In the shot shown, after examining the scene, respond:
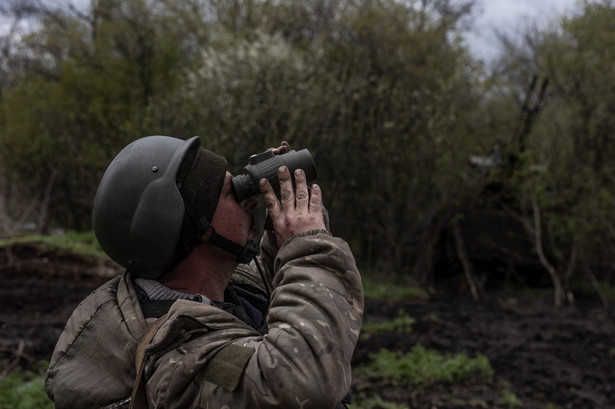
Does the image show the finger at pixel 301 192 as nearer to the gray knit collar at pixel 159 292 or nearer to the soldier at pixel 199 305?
the soldier at pixel 199 305

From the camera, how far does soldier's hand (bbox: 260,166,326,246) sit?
5.41 feet

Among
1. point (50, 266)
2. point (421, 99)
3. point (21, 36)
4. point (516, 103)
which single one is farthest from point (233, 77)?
point (21, 36)

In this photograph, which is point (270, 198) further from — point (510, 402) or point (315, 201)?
point (510, 402)

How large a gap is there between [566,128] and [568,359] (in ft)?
22.9

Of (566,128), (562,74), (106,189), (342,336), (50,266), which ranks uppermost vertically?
(562,74)

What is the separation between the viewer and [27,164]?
1488 centimetres

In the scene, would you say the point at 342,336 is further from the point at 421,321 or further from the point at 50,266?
the point at 50,266

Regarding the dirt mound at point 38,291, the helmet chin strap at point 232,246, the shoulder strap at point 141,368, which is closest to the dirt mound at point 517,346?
the dirt mound at point 38,291

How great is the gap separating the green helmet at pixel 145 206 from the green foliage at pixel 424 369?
12.9 feet

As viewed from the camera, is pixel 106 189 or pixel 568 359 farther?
pixel 568 359

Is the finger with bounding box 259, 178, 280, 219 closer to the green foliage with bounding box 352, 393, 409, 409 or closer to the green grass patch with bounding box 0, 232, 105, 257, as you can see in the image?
the green foliage with bounding box 352, 393, 409, 409

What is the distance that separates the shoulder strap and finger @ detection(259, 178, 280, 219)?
15.9 inches

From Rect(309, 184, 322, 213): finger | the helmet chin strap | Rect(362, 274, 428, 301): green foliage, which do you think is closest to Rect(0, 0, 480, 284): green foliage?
Rect(362, 274, 428, 301): green foliage

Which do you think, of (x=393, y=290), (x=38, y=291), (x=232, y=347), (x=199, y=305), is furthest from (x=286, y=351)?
(x=393, y=290)
